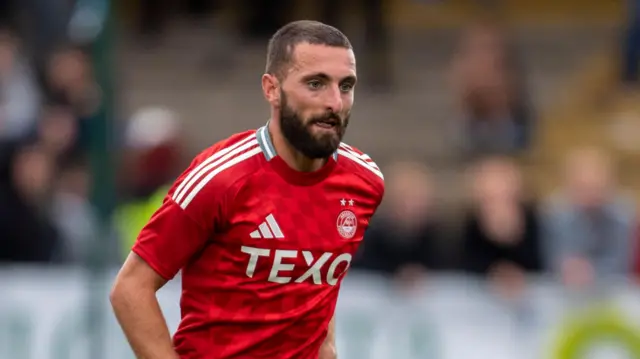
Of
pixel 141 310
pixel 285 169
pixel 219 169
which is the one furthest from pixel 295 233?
pixel 141 310

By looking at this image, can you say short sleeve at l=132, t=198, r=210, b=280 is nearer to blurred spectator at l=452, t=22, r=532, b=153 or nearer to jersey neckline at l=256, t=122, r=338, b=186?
jersey neckline at l=256, t=122, r=338, b=186

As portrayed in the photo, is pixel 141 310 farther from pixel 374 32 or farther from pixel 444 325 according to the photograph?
pixel 374 32

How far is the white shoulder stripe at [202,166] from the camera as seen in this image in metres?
4.25

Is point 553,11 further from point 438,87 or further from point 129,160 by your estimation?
point 129,160

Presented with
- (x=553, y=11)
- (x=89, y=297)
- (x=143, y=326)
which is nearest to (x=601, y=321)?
(x=89, y=297)

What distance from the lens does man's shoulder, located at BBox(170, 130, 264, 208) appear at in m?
4.24

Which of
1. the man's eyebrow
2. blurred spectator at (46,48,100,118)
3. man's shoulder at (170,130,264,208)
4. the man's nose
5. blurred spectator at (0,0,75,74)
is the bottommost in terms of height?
blurred spectator at (46,48,100,118)

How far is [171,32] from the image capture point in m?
15.2

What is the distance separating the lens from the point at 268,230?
4383 millimetres

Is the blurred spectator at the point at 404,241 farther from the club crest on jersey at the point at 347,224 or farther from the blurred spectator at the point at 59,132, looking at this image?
the club crest on jersey at the point at 347,224

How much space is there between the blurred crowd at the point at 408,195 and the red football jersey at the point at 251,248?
4015mm

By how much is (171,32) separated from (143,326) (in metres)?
11.2

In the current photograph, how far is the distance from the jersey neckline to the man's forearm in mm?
592

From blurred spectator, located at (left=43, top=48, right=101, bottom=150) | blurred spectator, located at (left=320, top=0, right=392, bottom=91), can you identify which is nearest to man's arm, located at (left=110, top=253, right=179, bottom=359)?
blurred spectator, located at (left=43, top=48, right=101, bottom=150)
